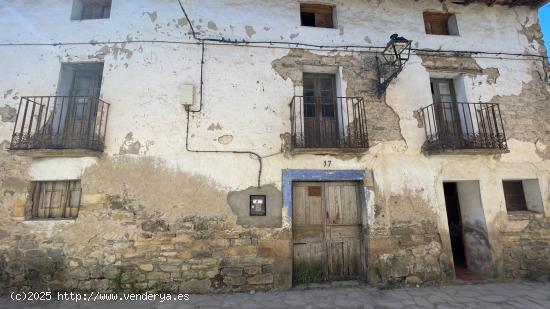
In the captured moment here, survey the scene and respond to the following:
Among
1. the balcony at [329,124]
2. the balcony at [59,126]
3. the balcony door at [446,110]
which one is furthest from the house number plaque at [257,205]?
the balcony door at [446,110]

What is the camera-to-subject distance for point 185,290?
453cm

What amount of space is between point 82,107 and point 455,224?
27.1 ft

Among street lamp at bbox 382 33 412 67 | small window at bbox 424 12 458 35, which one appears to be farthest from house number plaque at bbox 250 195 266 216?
small window at bbox 424 12 458 35

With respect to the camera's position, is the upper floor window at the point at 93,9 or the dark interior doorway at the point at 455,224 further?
the dark interior doorway at the point at 455,224

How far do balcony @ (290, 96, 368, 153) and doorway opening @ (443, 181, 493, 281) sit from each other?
8.83 feet

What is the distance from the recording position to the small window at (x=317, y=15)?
6098mm

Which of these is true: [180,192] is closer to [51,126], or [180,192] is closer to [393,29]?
[51,126]

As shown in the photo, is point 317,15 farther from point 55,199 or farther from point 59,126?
point 55,199

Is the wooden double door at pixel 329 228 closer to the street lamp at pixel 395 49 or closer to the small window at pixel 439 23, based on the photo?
the street lamp at pixel 395 49

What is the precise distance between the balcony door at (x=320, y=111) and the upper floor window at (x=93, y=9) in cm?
451

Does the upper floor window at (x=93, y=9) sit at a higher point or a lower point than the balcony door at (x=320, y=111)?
higher

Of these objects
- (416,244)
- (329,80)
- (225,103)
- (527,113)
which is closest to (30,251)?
(225,103)

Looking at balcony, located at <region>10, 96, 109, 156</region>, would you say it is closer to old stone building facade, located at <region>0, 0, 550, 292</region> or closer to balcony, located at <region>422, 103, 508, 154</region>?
old stone building facade, located at <region>0, 0, 550, 292</region>

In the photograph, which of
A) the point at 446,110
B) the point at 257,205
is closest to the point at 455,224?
the point at 446,110
